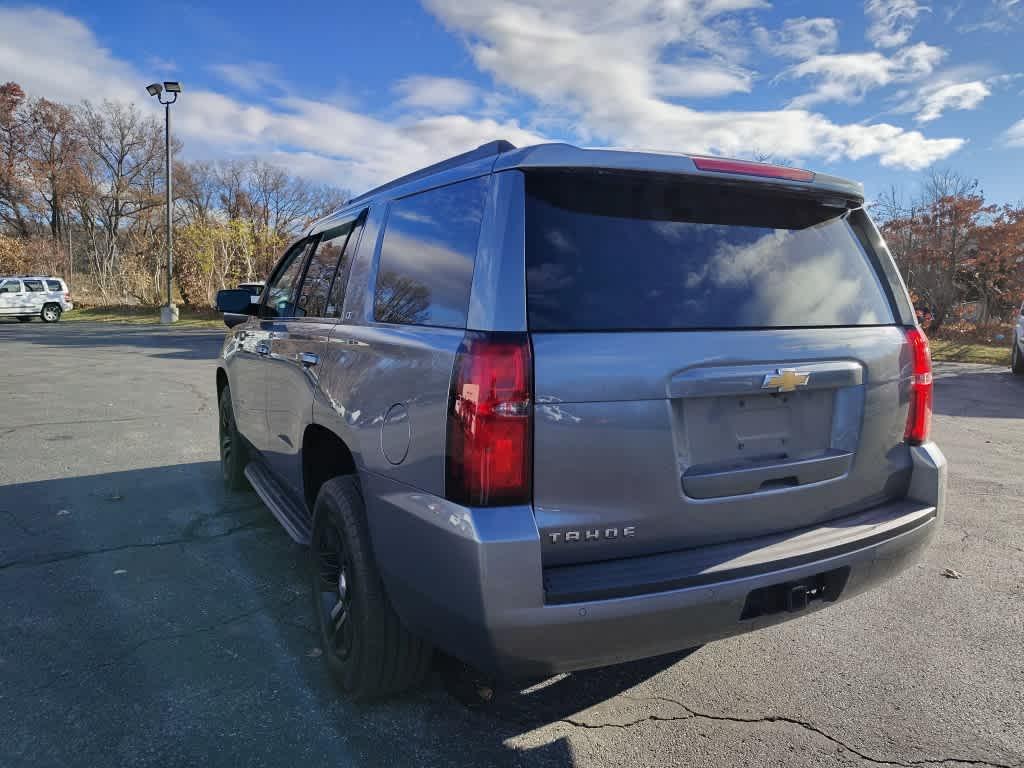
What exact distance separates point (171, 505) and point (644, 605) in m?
4.13

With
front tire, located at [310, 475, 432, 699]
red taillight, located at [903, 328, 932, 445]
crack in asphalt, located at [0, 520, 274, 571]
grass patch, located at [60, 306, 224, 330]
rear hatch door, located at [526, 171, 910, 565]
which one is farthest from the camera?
grass patch, located at [60, 306, 224, 330]

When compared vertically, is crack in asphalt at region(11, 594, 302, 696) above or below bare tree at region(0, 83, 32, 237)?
below

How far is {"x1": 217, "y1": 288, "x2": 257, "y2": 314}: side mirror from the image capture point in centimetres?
459

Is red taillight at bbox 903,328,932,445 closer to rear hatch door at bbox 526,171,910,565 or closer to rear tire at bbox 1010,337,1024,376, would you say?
rear hatch door at bbox 526,171,910,565

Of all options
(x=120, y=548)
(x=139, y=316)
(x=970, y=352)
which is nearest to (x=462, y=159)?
(x=120, y=548)

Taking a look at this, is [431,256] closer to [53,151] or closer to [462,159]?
[462,159]

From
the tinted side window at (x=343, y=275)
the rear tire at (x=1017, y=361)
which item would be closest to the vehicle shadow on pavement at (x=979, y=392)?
the rear tire at (x=1017, y=361)

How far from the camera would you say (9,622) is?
3254 mm

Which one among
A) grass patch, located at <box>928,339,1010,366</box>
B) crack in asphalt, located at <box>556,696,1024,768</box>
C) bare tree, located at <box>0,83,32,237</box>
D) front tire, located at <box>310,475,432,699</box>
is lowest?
crack in asphalt, located at <box>556,696,1024,768</box>

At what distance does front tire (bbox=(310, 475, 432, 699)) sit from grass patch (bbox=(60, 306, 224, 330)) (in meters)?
23.4

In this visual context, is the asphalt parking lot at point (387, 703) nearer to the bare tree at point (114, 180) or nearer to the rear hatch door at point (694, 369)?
the rear hatch door at point (694, 369)

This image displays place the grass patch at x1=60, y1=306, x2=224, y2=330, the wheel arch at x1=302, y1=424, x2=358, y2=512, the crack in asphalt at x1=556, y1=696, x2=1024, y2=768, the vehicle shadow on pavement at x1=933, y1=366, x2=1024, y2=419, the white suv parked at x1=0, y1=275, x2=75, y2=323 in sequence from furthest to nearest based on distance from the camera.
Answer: the white suv parked at x1=0, y1=275, x2=75, y2=323 → the grass patch at x1=60, y1=306, x2=224, y2=330 → the vehicle shadow on pavement at x1=933, y1=366, x2=1024, y2=419 → the wheel arch at x1=302, y1=424, x2=358, y2=512 → the crack in asphalt at x1=556, y1=696, x2=1024, y2=768

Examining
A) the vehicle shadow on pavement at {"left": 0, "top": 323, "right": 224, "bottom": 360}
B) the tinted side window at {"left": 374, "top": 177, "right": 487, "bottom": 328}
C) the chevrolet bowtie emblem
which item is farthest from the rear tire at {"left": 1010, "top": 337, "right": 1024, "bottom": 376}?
the vehicle shadow on pavement at {"left": 0, "top": 323, "right": 224, "bottom": 360}

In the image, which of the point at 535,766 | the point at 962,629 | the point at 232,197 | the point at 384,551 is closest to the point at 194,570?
the point at 384,551
